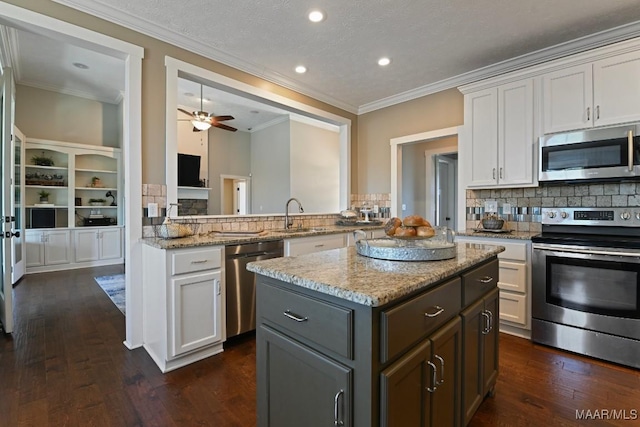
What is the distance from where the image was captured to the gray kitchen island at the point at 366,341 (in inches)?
37.0

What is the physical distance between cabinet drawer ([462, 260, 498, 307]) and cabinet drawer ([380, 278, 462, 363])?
8 centimetres

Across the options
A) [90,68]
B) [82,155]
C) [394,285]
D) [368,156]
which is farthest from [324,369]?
[82,155]

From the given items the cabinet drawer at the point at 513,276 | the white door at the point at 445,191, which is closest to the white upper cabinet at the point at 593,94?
the cabinet drawer at the point at 513,276

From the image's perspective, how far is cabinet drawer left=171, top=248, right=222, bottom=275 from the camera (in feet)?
7.15

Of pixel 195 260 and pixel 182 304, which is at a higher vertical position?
pixel 195 260

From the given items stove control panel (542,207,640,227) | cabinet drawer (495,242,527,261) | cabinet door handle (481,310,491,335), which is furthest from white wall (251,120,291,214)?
cabinet door handle (481,310,491,335)

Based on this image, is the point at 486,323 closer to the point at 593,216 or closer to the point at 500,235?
the point at 500,235

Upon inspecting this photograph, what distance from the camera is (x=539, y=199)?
3.12 m

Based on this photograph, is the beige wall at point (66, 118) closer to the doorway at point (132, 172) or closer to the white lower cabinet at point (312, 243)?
the doorway at point (132, 172)

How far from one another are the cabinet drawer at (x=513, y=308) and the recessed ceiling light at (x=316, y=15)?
2873mm

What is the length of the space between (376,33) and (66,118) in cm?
584

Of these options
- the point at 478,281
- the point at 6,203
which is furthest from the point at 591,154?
the point at 6,203

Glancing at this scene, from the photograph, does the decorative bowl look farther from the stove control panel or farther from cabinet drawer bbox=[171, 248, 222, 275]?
cabinet drawer bbox=[171, 248, 222, 275]

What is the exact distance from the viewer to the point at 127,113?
247 cm
